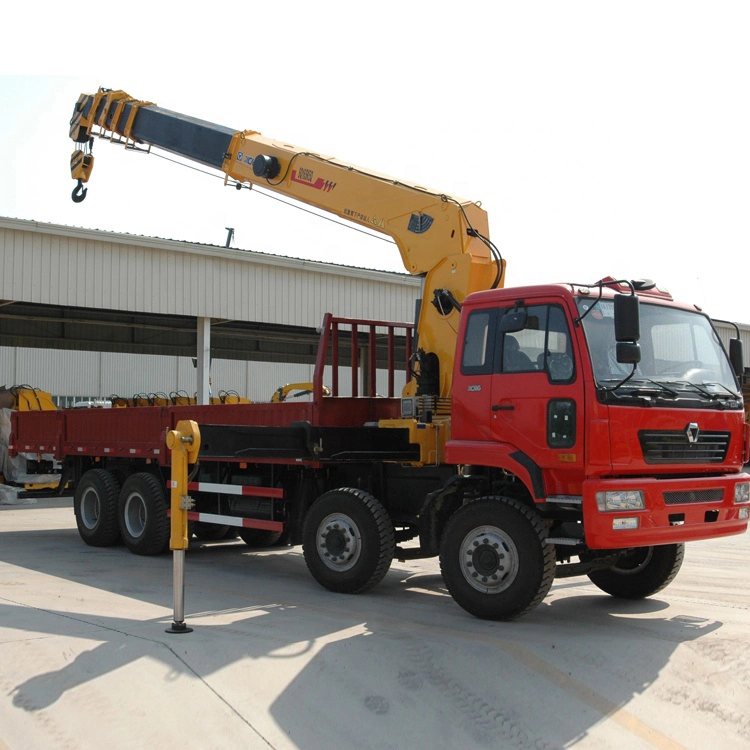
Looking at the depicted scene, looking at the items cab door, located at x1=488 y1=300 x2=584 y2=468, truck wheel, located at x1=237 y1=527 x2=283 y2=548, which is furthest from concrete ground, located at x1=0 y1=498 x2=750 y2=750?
truck wheel, located at x1=237 y1=527 x2=283 y2=548

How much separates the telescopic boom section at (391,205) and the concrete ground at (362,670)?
2586 mm

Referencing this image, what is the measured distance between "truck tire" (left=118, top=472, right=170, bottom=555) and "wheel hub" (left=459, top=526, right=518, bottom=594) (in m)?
4.95

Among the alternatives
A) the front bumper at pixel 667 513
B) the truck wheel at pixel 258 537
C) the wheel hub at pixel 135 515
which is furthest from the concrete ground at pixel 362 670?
the truck wheel at pixel 258 537

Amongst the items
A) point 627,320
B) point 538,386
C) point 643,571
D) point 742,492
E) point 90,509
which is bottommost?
point 643,571


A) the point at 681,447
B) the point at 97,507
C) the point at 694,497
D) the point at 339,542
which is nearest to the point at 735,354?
the point at 681,447

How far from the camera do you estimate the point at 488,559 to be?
7.40 m

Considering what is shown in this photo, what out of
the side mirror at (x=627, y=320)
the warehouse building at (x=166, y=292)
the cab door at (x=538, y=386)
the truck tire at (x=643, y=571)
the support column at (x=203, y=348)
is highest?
the warehouse building at (x=166, y=292)

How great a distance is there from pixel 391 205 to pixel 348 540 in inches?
140

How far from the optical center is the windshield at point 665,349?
7.14m

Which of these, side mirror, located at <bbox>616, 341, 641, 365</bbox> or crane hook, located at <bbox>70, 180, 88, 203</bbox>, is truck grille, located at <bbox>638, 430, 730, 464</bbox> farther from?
crane hook, located at <bbox>70, 180, 88, 203</bbox>

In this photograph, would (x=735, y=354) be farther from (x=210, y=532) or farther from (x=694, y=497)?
(x=210, y=532)

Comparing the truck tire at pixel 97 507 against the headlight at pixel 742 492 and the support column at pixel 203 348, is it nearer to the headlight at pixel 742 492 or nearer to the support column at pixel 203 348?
the headlight at pixel 742 492

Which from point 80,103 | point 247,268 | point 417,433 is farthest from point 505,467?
point 247,268

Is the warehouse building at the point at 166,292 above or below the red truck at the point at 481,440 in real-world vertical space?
above
